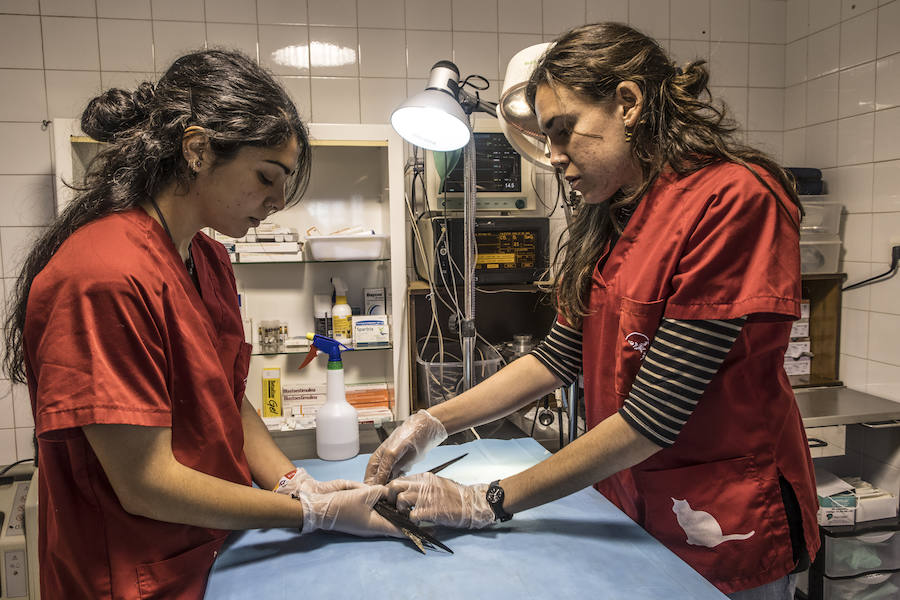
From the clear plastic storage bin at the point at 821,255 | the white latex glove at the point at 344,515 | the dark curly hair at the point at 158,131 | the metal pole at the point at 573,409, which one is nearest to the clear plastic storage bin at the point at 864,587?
the clear plastic storage bin at the point at 821,255

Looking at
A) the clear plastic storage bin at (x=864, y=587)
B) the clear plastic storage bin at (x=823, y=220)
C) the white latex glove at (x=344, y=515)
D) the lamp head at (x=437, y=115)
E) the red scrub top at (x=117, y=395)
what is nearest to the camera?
the red scrub top at (x=117, y=395)

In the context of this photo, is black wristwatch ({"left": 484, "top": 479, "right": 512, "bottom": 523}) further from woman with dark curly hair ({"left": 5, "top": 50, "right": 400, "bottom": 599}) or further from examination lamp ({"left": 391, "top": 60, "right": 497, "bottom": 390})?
examination lamp ({"left": 391, "top": 60, "right": 497, "bottom": 390})

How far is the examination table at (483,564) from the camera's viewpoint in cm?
85

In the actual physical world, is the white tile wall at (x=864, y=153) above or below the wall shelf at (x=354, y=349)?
above

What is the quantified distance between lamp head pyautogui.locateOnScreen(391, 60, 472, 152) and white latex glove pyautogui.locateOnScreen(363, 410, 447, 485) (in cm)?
64

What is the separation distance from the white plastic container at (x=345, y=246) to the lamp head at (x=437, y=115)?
718 mm

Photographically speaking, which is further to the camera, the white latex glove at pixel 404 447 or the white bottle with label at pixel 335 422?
the white bottle with label at pixel 335 422

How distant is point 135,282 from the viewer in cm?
83

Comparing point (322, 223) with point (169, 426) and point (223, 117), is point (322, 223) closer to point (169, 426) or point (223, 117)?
point (223, 117)

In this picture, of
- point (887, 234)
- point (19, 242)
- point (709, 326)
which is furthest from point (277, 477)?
point (887, 234)

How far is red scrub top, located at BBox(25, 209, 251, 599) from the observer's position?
0.79 m

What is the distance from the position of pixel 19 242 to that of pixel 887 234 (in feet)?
10.8

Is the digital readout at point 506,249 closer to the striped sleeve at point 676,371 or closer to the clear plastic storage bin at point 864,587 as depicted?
the striped sleeve at point 676,371

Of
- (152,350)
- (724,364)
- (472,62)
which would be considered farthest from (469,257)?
(472,62)
